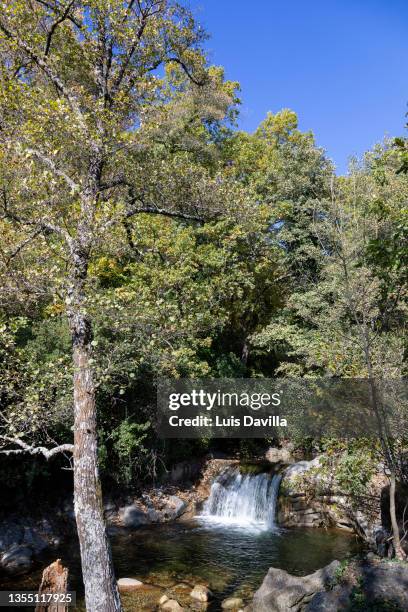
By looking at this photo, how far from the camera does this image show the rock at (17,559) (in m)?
11.4

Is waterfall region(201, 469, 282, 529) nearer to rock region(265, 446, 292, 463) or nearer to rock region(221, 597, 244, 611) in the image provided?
rock region(265, 446, 292, 463)

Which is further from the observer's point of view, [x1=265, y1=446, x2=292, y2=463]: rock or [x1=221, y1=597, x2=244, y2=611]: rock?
[x1=265, y1=446, x2=292, y2=463]: rock

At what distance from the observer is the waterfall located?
1575 centimetres

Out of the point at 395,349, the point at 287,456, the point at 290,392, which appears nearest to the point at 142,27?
the point at 395,349

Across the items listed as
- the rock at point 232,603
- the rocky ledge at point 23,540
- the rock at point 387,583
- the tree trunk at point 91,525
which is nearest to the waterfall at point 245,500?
the rocky ledge at point 23,540

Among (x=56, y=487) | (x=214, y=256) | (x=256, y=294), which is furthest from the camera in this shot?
(x=256, y=294)

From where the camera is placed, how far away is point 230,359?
70.2 feet

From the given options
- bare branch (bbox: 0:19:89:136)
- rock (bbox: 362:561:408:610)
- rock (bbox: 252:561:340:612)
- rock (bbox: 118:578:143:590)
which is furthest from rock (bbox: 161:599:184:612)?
bare branch (bbox: 0:19:89:136)

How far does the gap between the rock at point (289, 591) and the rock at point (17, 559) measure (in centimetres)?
612

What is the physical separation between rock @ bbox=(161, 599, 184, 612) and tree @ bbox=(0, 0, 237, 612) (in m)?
3.08

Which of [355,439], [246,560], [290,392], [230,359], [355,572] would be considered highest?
[230,359]

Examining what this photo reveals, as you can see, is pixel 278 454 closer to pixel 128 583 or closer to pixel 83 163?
pixel 128 583

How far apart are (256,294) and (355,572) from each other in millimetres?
15028

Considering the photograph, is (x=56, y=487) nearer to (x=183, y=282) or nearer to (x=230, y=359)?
(x=183, y=282)
